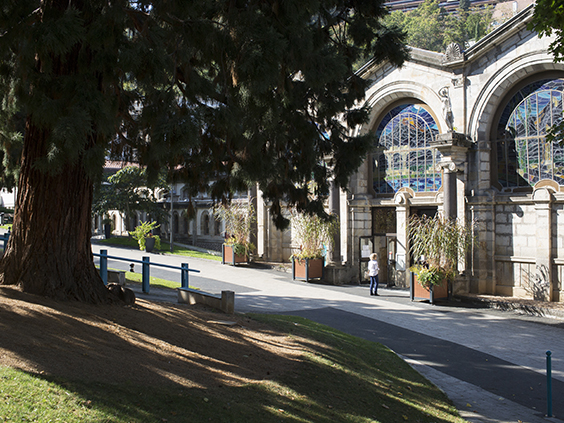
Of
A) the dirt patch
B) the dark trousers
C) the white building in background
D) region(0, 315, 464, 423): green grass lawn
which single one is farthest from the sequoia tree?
the dark trousers

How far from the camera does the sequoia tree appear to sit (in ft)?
20.4

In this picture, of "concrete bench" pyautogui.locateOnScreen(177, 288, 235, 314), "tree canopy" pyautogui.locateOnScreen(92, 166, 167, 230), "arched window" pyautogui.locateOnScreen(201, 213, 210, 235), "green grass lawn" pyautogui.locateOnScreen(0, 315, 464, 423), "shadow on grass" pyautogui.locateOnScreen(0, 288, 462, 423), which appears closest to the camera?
"green grass lawn" pyautogui.locateOnScreen(0, 315, 464, 423)

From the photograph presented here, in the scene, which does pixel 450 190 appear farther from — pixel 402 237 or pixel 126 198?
pixel 126 198

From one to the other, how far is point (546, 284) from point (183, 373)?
13020mm

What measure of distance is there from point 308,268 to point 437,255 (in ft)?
18.2

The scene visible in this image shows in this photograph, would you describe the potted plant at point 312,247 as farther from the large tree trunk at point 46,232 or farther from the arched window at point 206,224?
the arched window at point 206,224

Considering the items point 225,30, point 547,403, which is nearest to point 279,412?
point 547,403

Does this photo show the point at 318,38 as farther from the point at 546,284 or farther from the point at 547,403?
the point at 546,284

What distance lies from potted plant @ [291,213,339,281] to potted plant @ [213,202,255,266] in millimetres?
3936

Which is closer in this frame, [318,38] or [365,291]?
[318,38]

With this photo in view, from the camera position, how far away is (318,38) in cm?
939

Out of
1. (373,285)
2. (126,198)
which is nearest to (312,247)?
(373,285)

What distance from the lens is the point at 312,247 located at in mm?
20266

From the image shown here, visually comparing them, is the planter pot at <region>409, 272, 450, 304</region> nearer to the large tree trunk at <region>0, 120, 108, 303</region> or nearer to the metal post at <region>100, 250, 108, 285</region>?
the metal post at <region>100, 250, 108, 285</region>
